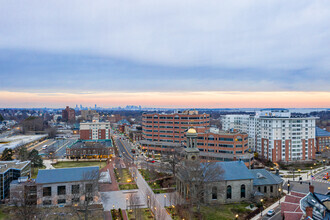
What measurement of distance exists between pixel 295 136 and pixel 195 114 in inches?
1358

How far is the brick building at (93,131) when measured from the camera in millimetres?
113062

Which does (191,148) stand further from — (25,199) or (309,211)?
(25,199)

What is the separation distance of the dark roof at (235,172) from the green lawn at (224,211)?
4.60 metres

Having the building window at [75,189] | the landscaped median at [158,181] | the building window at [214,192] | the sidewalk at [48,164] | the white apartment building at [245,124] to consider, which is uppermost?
the white apartment building at [245,124]

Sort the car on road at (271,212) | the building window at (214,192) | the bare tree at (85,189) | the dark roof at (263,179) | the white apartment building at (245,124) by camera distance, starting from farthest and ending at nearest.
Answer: the white apartment building at (245,124)
the dark roof at (263,179)
the building window at (214,192)
the bare tree at (85,189)
the car on road at (271,212)

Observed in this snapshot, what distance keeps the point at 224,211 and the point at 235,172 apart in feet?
26.3

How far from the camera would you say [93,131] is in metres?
114

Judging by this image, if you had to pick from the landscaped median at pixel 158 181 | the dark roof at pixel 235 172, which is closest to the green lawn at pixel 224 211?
the dark roof at pixel 235 172

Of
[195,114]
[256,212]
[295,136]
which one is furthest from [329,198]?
[195,114]

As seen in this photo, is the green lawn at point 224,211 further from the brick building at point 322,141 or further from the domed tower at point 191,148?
the brick building at point 322,141

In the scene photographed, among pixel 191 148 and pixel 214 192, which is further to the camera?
pixel 191 148

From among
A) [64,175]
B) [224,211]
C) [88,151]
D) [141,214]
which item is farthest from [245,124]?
[64,175]

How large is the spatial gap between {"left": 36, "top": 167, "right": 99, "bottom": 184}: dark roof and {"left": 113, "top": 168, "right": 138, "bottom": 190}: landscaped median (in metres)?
11.2

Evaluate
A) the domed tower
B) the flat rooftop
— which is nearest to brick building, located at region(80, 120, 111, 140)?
the flat rooftop
